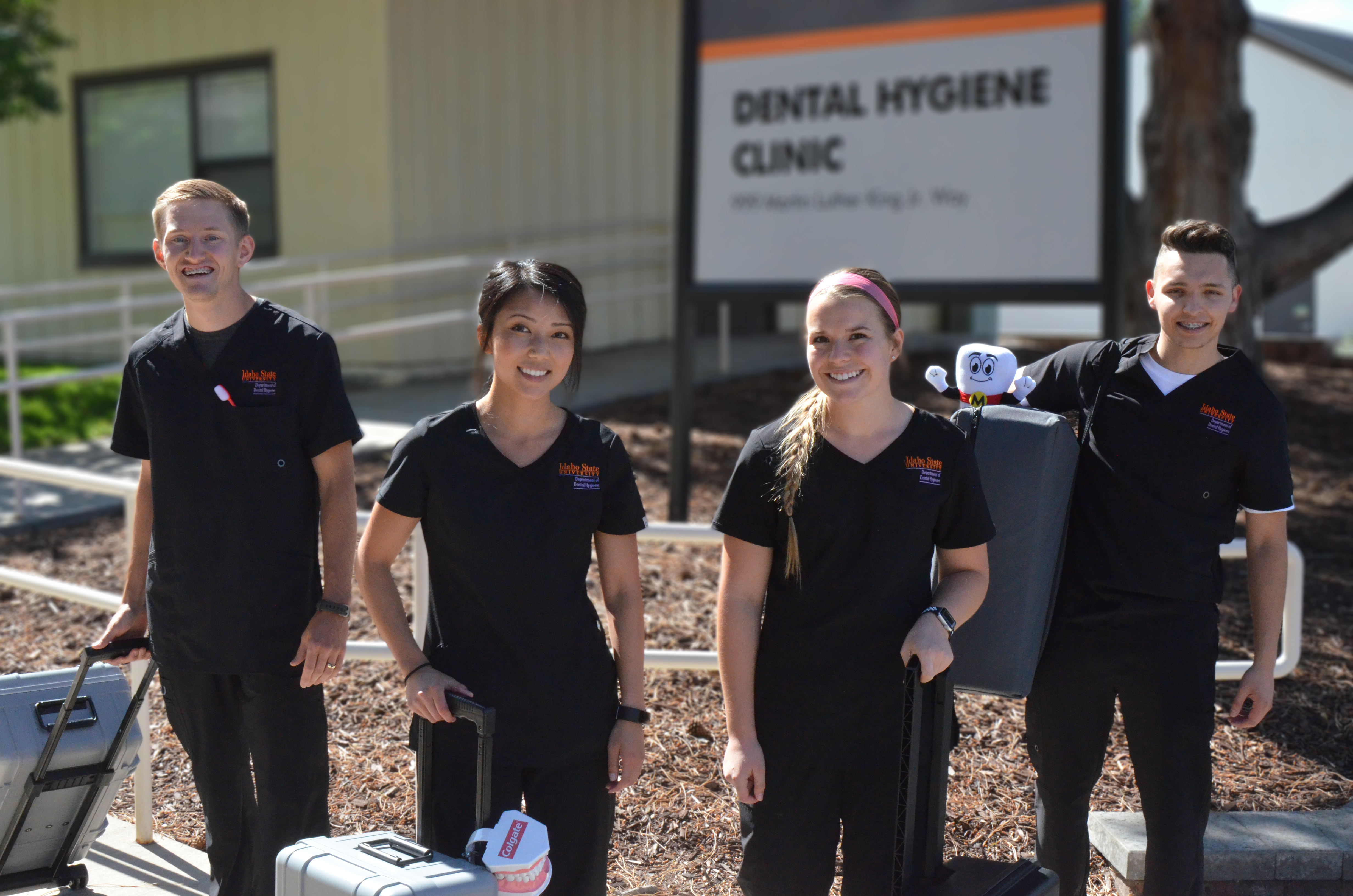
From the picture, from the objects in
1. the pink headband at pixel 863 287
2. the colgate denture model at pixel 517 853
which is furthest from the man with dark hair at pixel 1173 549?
the colgate denture model at pixel 517 853

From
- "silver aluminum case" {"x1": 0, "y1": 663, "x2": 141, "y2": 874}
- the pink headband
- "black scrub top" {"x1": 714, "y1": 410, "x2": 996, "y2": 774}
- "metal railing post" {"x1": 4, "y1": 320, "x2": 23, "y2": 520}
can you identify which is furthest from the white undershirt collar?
"metal railing post" {"x1": 4, "y1": 320, "x2": 23, "y2": 520}

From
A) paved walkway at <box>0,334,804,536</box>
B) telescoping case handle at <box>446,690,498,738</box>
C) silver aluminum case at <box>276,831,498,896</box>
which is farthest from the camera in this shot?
paved walkway at <box>0,334,804,536</box>

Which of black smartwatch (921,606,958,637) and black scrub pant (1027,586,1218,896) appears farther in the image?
black scrub pant (1027,586,1218,896)

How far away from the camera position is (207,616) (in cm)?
291

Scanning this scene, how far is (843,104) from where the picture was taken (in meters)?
6.50

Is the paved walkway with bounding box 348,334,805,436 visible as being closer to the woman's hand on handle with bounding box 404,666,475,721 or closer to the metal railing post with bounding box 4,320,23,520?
the metal railing post with bounding box 4,320,23,520

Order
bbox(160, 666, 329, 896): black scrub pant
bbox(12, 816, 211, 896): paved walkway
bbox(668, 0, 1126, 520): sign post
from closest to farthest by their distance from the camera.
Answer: bbox(160, 666, 329, 896): black scrub pant → bbox(12, 816, 211, 896): paved walkway → bbox(668, 0, 1126, 520): sign post

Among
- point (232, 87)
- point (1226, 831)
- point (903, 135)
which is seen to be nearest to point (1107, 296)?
point (903, 135)

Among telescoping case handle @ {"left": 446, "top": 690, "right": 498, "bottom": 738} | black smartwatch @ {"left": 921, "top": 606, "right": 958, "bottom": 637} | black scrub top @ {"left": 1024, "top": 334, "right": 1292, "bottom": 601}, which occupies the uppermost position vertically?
black scrub top @ {"left": 1024, "top": 334, "right": 1292, "bottom": 601}

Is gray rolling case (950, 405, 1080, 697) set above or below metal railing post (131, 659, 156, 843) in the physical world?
above

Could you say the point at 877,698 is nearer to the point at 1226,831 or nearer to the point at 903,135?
the point at 1226,831

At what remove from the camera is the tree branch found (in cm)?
912

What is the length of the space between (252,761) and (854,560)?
153 cm

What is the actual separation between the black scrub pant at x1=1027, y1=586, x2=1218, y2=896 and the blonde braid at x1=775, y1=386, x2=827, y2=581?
78 centimetres
